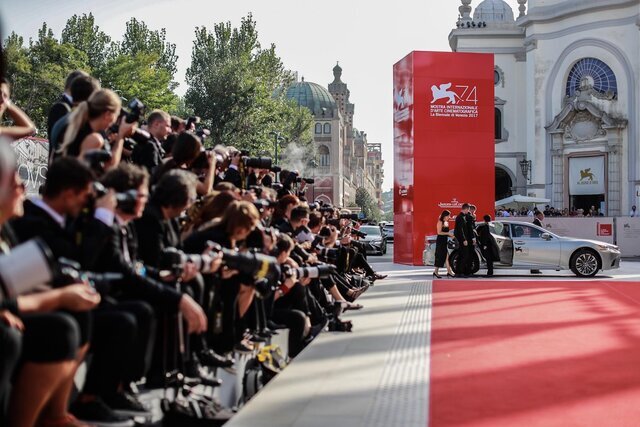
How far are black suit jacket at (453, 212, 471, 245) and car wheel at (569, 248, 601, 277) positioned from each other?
3198mm

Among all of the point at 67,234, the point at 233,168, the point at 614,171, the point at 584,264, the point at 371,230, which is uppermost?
the point at 614,171

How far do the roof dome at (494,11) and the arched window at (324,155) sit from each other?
226 feet

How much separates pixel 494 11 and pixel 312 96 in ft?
243

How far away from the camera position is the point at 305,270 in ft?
28.7

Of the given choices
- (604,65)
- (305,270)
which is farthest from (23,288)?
(604,65)

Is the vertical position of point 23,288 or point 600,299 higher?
point 23,288

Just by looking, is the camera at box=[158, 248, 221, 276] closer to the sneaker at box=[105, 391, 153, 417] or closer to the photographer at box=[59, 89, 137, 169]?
the sneaker at box=[105, 391, 153, 417]

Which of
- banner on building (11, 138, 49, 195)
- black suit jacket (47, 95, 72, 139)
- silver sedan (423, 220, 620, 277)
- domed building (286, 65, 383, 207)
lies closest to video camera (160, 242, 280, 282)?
black suit jacket (47, 95, 72, 139)

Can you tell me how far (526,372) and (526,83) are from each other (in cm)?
5356

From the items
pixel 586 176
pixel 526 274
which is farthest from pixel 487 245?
pixel 586 176

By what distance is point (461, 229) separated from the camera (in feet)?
71.3

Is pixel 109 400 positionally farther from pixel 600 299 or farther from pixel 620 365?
pixel 600 299

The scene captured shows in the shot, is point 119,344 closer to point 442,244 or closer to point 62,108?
point 62,108

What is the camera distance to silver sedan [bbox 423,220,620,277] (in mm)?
22734
